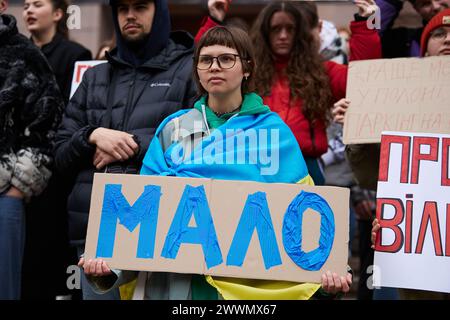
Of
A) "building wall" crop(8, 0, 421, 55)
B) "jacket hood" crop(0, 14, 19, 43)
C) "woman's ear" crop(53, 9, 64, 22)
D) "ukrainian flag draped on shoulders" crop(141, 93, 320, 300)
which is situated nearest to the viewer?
"ukrainian flag draped on shoulders" crop(141, 93, 320, 300)

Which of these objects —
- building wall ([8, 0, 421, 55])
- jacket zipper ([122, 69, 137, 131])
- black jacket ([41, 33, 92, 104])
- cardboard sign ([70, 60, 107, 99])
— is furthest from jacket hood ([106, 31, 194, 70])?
building wall ([8, 0, 421, 55])

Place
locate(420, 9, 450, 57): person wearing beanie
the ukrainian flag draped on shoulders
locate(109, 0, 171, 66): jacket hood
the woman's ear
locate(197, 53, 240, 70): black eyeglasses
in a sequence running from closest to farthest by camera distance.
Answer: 1. the ukrainian flag draped on shoulders
2. locate(197, 53, 240, 70): black eyeglasses
3. locate(420, 9, 450, 57): person wearing beanie
4. locate(109, 0, 171, 66): jacket hood
5. the woman's ear

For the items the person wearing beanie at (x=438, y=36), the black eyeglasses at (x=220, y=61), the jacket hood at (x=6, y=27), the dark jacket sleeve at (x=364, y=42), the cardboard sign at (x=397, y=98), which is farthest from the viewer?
the jacket hood at (x=6, y=27)

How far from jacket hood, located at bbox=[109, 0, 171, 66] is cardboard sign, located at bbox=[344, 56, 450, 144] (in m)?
1.06

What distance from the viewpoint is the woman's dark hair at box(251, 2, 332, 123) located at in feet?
16.5

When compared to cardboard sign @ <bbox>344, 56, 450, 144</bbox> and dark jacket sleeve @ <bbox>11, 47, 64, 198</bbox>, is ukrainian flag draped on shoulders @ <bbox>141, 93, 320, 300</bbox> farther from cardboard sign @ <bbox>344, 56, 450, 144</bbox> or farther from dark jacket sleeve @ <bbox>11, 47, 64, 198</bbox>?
dark jacket sleeve @ <bbox>11, 47, 64, 198</bbox>

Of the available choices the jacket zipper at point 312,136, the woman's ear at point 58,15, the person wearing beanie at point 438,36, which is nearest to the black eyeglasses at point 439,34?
the person wearing beanie at point 438,36

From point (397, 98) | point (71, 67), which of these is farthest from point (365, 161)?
point (71, 67)

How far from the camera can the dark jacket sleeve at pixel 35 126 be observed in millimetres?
4855

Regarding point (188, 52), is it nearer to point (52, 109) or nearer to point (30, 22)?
point (52, 109)

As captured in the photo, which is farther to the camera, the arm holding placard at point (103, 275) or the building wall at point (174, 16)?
the building wall at point (174, 16)

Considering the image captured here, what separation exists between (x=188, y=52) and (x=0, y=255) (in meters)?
1.53

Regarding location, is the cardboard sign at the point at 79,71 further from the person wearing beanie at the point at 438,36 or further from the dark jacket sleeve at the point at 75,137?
the person wearing beanie at the point at 438,36

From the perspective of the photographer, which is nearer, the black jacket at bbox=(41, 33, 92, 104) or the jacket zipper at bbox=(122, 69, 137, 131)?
the jacket zipper at bbox=(122, 69, 137, 131)
